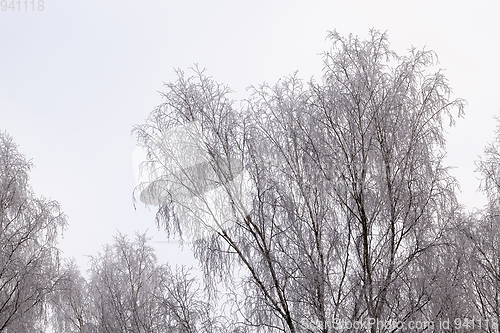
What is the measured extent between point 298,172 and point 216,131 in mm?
1247

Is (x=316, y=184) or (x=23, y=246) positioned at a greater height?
(x=316, y=184)

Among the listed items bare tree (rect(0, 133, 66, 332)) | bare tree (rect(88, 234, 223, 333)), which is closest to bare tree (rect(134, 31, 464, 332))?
bare tree (rect(88, 234, 223, 333))

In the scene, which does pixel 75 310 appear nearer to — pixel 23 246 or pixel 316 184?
pixel 23 246

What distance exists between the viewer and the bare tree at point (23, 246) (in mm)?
8055

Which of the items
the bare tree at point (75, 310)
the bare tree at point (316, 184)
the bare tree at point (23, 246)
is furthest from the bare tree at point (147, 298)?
the bare tree at point (23, 246)

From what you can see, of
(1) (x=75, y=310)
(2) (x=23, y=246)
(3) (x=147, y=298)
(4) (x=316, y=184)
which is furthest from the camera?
(1) (x=75, y=310)

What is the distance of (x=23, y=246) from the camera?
28.7 feet

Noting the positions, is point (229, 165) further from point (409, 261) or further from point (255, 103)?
point (409, 261)

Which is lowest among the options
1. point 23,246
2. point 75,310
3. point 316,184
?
point 75,310

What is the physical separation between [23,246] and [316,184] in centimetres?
602

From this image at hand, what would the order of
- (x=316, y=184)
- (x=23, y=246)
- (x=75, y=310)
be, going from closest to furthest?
(x=316, y=184)
(x=23, y=246)
(x=75, y=310)

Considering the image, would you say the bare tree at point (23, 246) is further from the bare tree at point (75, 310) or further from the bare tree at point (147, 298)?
the bare tree at point (147, 298)

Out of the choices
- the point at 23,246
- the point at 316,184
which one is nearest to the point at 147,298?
the point at 23,246

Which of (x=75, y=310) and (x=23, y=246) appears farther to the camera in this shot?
(x=75, y=310)
